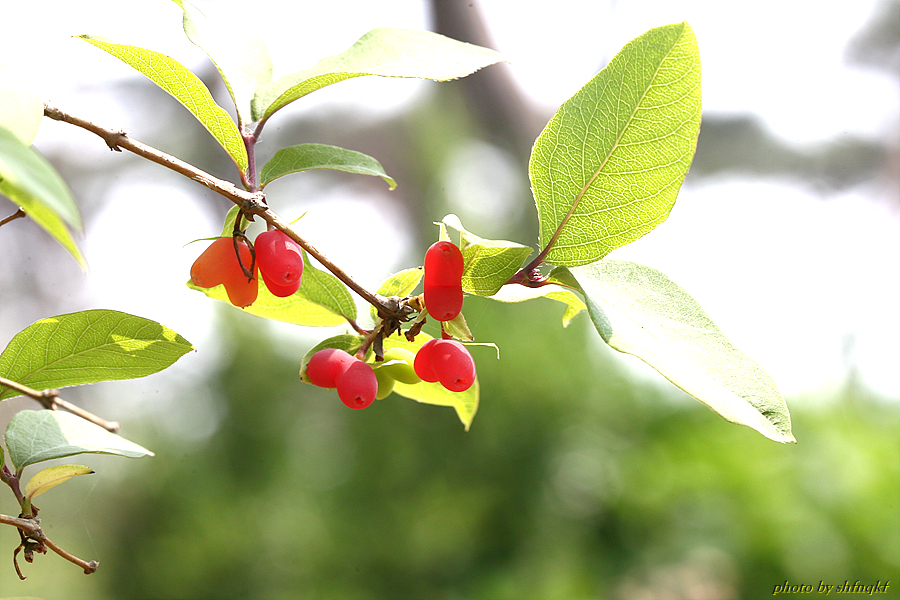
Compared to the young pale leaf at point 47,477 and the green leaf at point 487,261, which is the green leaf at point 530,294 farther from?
the young pale leaf at point 47,477

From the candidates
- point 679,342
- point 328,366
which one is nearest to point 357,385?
point 328,366

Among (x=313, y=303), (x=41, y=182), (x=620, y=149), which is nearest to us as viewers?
(x=41, y=182)

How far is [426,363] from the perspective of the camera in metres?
0.26

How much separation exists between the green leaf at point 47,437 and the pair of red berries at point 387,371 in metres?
0.10

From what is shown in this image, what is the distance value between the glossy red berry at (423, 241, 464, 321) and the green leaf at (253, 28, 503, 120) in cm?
8

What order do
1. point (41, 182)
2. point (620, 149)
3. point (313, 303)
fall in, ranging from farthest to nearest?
1. point (313, 303)
2. point (620, 149)
3. point (41, 182)

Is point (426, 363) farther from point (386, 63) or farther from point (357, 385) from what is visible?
point (386, 63)

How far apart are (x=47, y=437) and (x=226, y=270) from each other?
0.12m

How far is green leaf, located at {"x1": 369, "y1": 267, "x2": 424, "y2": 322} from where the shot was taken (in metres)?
0.31

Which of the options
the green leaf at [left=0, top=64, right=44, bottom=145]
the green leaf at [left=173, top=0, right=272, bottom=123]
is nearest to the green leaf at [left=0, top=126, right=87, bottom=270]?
the green leaf at [left=0, top=64, right=44, bottom=145]

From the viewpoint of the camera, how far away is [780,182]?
1497 mm

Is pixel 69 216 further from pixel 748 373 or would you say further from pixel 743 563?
pixel 743 563

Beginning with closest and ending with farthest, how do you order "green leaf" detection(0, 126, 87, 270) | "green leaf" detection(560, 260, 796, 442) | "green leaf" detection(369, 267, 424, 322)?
"green leaf" detection(0, 126, 87, 270) → "green leaf" detection(560, 260, 796, 442) → "green leaf" detection(369, 267, 424, 322)

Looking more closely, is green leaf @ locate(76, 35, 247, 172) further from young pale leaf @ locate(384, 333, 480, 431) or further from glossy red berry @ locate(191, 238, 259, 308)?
young pale leaf @ locate(384, 333, 480, 431)
